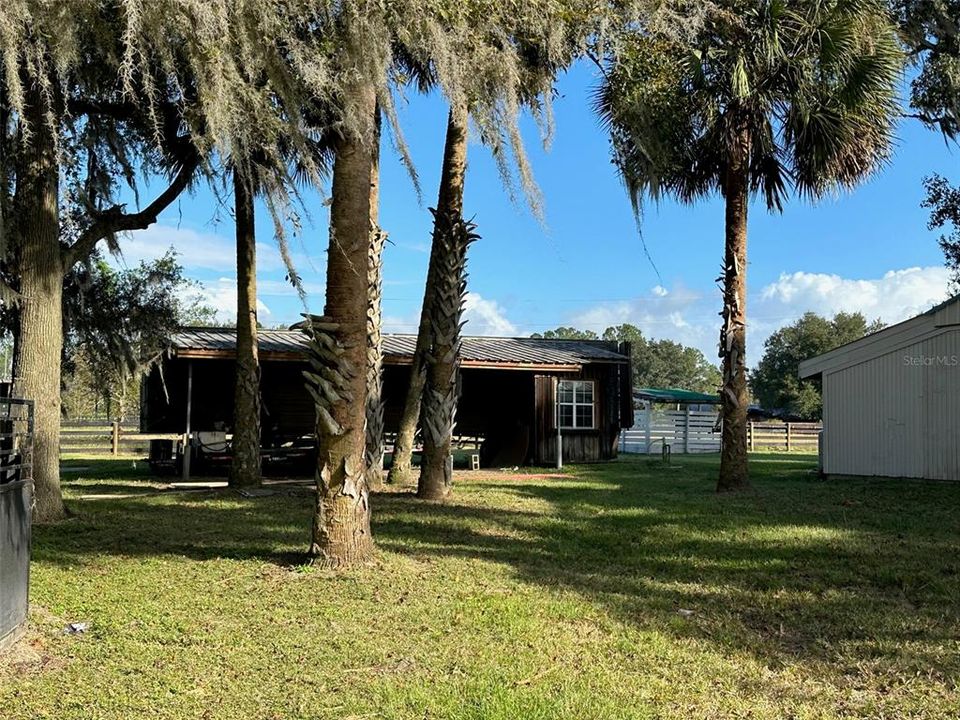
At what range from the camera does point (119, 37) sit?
538 cm

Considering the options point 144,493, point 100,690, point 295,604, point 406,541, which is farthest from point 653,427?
point 100,690

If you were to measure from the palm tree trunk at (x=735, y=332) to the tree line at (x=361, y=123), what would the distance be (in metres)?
0.03

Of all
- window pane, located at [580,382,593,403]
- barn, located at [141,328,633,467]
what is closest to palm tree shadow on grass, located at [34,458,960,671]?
barn, located at [141,328,633,467]

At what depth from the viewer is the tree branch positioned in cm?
898

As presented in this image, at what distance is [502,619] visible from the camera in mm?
5012

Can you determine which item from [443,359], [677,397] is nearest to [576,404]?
[443,359]

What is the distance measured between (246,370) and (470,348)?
298 inches

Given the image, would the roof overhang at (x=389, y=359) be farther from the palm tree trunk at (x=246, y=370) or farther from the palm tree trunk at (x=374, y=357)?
the palm tree trunk at (x=374, y=357)

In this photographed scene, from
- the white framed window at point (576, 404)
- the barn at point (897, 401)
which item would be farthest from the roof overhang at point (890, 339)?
the white framed window at point (576, 404)

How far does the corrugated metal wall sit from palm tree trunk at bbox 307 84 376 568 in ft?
35.5

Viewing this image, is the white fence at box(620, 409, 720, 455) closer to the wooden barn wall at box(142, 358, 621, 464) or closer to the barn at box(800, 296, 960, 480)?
the wooden barn wall at box(142, 358, 621, 464)

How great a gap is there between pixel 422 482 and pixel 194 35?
706cm

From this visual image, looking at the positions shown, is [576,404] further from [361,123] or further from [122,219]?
[361,123]

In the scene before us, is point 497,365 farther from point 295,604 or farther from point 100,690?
point 100,690
